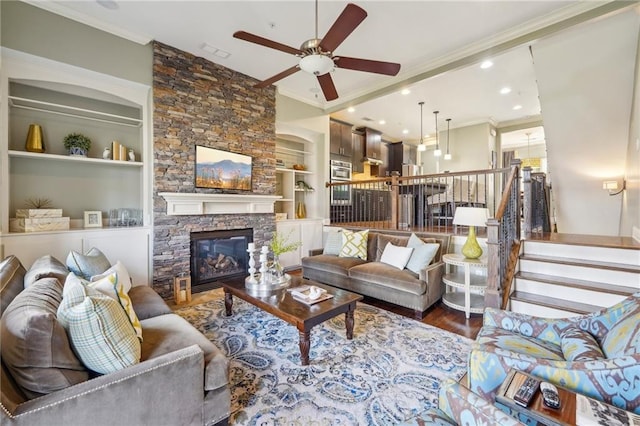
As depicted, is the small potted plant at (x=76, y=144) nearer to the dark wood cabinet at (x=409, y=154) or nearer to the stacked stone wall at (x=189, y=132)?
the stacked stone wall at (x=189, y=132)

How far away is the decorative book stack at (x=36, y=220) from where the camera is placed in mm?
3037

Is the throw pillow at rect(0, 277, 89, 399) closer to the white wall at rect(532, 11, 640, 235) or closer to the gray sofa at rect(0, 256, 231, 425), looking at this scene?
the gray sofa at rect(0, 256, 231, 425)

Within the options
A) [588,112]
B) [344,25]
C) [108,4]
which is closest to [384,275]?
[344,25]

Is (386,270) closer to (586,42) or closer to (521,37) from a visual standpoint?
(521,37)

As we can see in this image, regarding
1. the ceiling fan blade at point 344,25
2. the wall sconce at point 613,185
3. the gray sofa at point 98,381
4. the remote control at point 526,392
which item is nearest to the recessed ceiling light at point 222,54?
the ceiling fan blade at point 344,25

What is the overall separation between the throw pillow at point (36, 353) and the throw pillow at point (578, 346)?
7.84 ft

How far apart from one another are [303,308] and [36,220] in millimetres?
3198

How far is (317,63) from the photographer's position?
246 cm

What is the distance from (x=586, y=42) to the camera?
3.44m

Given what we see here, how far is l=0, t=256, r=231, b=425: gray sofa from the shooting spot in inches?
42.8

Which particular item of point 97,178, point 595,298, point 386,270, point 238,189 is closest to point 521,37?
point 595,298

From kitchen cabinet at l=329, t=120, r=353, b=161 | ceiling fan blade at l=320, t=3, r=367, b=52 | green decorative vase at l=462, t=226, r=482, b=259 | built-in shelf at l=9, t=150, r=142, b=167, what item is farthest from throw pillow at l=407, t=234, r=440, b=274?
built-in shelf at l=9, t=150, r=142, b=167

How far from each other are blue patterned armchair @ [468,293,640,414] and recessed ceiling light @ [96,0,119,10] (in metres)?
4.61

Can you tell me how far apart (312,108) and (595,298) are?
5.33 meters
